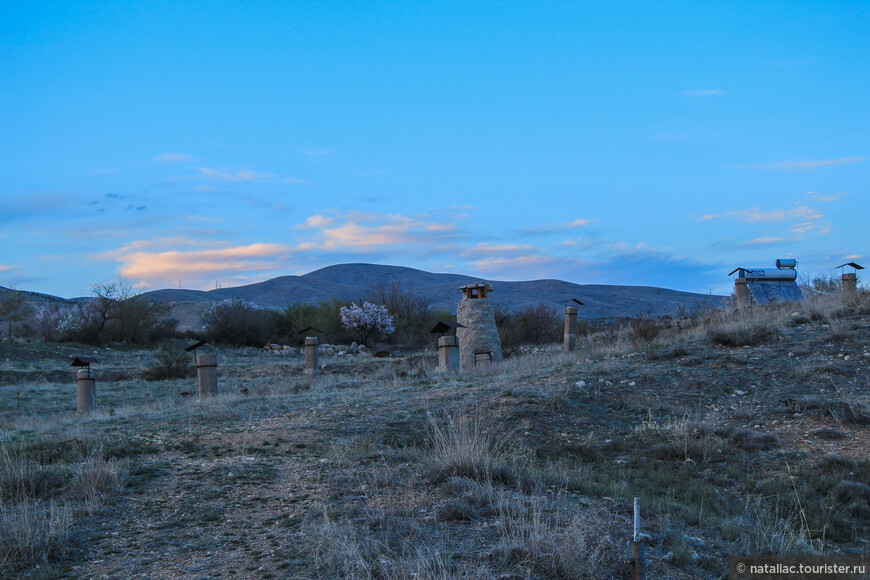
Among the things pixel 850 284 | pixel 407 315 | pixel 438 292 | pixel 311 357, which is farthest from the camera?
pixel 438 292

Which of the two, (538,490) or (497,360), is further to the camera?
(497,360)

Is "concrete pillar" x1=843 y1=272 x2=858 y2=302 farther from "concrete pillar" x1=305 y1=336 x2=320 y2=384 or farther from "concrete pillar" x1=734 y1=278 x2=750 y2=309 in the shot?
"concrete pillar" x1=305 y1=336 x2=320 y2=384

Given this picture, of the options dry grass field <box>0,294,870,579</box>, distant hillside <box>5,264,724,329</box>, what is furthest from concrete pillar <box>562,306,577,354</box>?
distant hillside <box>5,264,724,329</box>

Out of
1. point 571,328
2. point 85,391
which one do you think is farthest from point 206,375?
point 571,328

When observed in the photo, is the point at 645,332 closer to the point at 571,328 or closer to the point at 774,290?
the point at 571,328

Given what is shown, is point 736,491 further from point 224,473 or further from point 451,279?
point 451,279

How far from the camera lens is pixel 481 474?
605 cm

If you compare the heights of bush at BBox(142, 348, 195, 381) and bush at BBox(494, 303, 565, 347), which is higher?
bush at BBox(494, 303, 565, 347)

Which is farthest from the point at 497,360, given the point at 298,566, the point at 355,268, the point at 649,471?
the point at 355,268

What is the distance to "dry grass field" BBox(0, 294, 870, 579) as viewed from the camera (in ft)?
14.8

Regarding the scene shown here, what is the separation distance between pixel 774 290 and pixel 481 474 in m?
21.0

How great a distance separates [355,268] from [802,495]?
10077cm

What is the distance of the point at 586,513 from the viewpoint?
16.7ft

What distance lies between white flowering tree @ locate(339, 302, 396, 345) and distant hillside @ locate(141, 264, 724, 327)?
39084 mm
